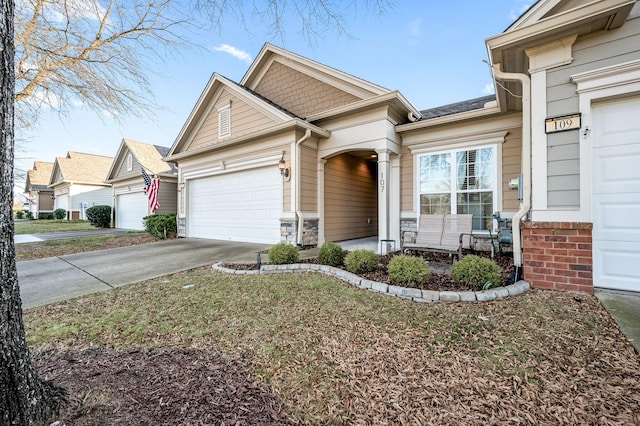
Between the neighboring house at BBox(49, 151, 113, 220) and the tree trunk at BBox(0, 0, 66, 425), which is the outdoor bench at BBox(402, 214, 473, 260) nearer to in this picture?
the tree trunk at BBox(0, 0, 66, 425)

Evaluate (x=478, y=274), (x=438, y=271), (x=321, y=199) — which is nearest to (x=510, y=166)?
(x=438, y=271)

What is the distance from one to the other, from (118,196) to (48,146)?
1094cm

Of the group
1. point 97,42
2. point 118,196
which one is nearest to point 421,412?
point 97,42

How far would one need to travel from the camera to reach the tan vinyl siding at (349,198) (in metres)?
8.59

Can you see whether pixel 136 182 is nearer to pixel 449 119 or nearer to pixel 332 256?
pixel 332 256

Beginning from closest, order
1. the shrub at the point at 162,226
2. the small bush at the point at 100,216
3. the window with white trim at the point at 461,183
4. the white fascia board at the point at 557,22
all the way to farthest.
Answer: the white fascia board at the point at 557,22 < the window with white trim at the point at 461,183 < the shrub at the point at 162,226 < the small bush at the point at 100,216

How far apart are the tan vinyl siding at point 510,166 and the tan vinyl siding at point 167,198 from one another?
48.4 feet

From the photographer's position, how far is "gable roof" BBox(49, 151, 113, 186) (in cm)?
2256

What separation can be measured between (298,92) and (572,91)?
7113mm

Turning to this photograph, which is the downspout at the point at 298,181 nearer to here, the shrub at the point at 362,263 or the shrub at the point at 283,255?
the shrub at the point at 283,255

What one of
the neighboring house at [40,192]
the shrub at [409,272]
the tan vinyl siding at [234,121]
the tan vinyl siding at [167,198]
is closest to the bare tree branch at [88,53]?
the tan vinyl siding at [234,121]

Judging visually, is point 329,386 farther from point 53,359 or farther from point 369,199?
point 369,199

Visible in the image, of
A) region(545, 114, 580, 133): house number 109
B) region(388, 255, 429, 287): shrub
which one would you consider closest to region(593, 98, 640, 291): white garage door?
region(545, 114, 580, 133): house number 109

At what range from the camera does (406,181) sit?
754 cm
